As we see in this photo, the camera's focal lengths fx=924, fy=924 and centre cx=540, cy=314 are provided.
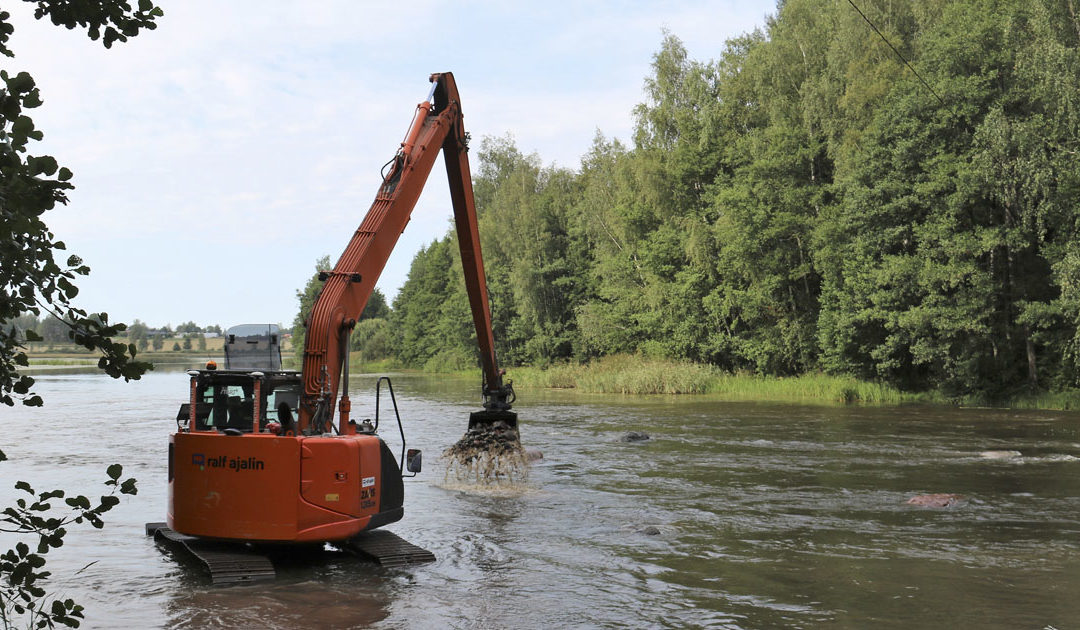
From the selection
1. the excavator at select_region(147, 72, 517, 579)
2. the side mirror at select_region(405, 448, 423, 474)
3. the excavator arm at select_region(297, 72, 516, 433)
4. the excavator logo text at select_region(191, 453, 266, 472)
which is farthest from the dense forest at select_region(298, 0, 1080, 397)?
the excavator logo text at select_region(191, 453, 266, 472)

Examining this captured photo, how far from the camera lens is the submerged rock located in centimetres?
1407

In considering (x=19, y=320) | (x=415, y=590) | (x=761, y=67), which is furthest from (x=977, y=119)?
(x=19, y=320)

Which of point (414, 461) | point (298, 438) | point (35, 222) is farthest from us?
point (414, 461)

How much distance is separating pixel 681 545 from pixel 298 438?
517 cm

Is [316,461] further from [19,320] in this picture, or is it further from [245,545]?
[19,320]

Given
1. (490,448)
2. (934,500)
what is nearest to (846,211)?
(934,500)

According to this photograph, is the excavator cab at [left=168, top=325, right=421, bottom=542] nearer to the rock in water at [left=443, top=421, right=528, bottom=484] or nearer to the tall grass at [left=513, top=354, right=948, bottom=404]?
the rock in water at [left=443, top=421, right=528, bottom=484]

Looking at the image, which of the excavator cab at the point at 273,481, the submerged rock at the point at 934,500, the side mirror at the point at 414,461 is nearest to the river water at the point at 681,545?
the submerged rock at the point at 934,500

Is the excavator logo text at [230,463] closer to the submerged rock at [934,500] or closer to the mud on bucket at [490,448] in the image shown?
the mud on bucket at [490,448]

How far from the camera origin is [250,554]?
10000mm

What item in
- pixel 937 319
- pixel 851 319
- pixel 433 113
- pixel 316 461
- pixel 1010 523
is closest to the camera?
pixel 316 461

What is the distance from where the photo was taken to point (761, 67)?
147 ft

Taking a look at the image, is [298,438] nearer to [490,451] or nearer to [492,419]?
[490,451]

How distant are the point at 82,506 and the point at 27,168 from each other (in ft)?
3.33
